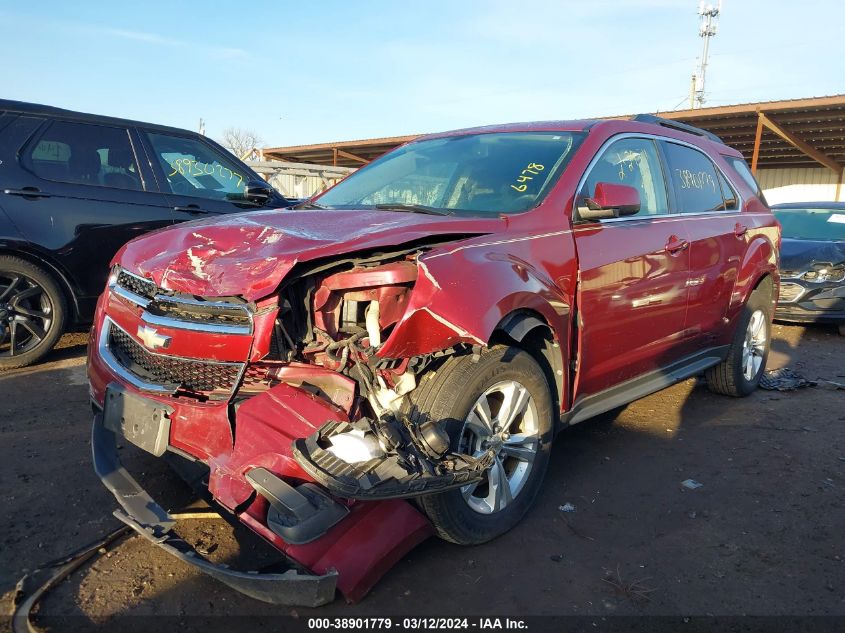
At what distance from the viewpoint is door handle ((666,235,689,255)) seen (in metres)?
3.82

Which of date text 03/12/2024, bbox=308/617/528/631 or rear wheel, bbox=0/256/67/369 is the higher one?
rear wheel, bbox=0/256/67/369

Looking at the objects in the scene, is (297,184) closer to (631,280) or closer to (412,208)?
(412,208)

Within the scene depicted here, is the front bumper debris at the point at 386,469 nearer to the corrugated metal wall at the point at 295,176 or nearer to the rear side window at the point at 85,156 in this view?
the rear side window at the point at 85,156

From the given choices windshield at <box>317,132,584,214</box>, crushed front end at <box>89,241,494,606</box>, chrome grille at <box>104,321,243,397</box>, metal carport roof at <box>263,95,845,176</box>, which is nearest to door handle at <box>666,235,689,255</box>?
windshield at <box>317,132,584,214</box>

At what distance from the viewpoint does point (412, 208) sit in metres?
3.18

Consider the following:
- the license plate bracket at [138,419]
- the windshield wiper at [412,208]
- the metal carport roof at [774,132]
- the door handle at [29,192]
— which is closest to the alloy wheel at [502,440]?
the windshield wiper at [412,208]

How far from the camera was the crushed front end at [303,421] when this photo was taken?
7.31 feet

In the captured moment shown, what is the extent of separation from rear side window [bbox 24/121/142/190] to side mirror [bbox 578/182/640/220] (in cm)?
386

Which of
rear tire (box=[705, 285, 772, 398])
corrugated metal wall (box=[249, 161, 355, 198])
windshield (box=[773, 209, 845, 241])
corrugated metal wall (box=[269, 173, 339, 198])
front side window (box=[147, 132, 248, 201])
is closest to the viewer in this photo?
rear tire (box=[705, 285, 772, 398])

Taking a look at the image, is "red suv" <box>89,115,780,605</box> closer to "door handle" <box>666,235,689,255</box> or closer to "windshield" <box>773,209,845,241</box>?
"door handle" <box>666,235,689,255</box>

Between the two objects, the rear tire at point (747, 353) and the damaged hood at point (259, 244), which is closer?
the damaged hood at point (259, 244)

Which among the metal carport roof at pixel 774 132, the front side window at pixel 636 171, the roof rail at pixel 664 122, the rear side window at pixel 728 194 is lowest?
the rear side window at pixel 728 194

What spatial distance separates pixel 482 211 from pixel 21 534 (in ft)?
8.16

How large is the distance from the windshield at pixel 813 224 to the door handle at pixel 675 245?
5861 mm
